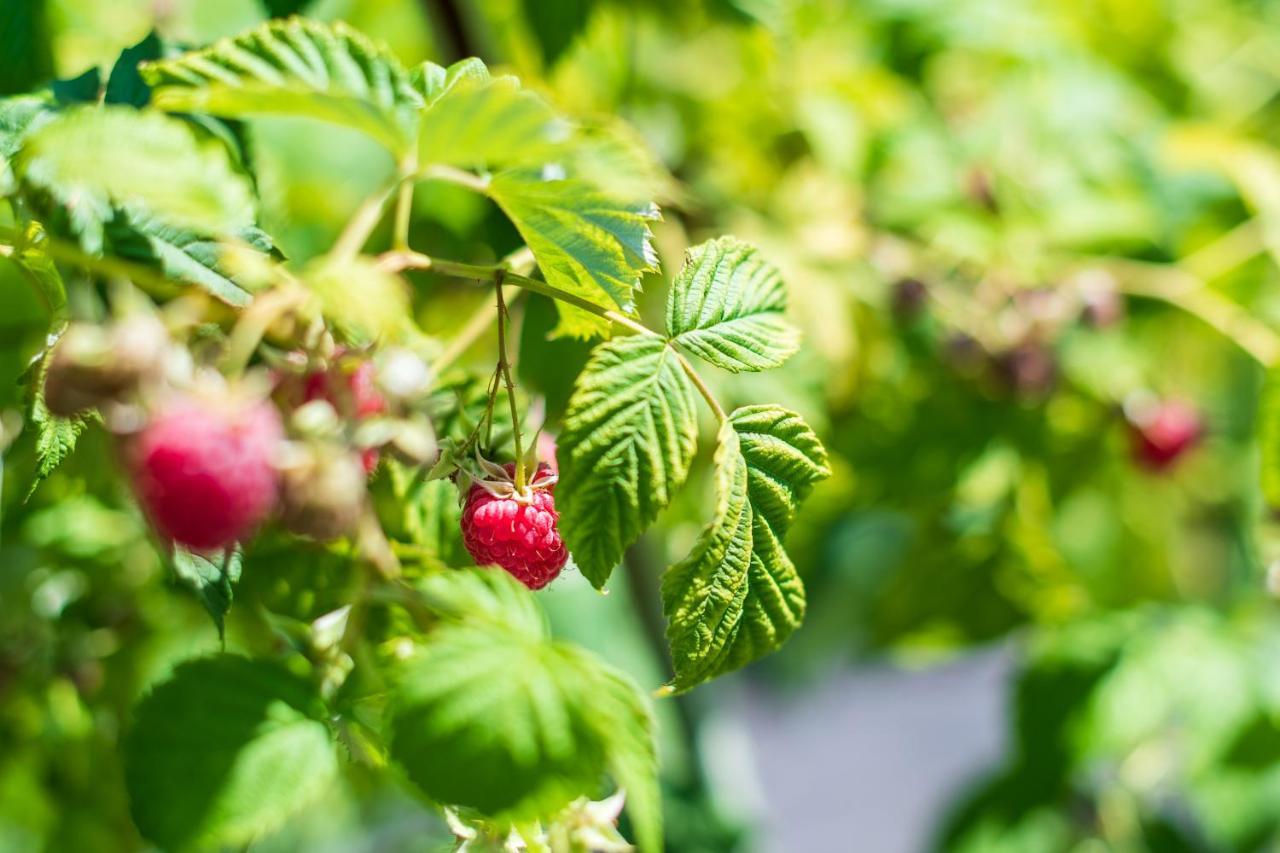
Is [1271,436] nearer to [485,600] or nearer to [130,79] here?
[485,600]

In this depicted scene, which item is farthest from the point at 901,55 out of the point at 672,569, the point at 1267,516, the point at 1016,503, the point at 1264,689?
the point at 672,569

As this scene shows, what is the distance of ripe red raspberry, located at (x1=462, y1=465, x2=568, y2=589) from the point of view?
0.59m

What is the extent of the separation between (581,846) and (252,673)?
21cm

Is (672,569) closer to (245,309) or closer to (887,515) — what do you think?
(245,309)

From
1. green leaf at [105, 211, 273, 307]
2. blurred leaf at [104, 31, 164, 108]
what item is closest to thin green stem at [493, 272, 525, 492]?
green leaf at [105, 211, 273, 307]

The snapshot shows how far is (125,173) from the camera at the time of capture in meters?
0.46

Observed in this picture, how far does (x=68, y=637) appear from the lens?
104 cm

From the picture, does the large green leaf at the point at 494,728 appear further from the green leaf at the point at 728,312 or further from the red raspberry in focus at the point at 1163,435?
the red raspberry in focus at the point at 1163,435

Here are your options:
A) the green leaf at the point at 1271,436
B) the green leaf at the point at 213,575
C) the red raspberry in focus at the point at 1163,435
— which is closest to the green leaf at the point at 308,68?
the green leaf at the point at 213,575

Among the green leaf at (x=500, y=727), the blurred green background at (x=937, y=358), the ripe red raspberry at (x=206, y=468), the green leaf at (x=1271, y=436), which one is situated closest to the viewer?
the ripe red raspberry at (x=206, y=468)

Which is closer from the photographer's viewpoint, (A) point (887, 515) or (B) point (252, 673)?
(B) point (252, 673)

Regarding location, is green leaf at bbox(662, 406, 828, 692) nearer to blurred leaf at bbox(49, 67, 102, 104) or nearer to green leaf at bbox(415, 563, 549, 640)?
green leaf at bbox(415, 563, 549, 640)

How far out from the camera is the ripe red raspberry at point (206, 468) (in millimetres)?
433

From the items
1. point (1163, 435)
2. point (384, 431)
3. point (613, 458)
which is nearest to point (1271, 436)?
point (1163, 435)
